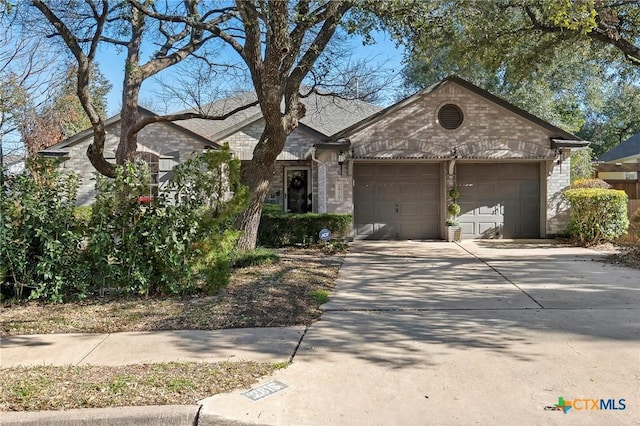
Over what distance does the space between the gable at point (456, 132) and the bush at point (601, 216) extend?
6.38 feet

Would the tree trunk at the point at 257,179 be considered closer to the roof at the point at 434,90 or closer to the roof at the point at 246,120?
the roof at the point at 434,90

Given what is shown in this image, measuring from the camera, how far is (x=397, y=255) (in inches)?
453

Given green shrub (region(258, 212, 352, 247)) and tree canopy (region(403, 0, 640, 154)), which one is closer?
→ tree canopy (region(403, 0, 640, 154))

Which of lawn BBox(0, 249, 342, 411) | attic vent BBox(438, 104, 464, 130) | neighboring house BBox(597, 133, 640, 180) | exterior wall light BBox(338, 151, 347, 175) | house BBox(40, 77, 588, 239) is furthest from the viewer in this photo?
neighboring house BBox(597, 133, 640, 180)

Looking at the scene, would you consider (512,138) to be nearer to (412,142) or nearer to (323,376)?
(412,142)

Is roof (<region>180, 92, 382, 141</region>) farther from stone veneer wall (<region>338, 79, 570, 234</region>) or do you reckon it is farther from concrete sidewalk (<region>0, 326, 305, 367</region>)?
concrete sidewalk (<region>0, 326, 305, 367</region>)

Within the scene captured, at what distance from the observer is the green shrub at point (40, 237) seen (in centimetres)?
609

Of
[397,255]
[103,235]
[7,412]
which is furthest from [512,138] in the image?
[7,412]

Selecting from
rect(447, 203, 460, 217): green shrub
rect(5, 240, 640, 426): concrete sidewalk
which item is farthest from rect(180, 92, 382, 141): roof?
rect(5, 240, 640, 426): concrete sidewalk

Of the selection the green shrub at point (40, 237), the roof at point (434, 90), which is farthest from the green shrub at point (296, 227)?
the green shrub at point (40, 237)

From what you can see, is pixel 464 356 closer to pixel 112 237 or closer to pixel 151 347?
pixel 151 347

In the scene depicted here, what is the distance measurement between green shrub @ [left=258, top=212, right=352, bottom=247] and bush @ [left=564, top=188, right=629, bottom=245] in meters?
6.48

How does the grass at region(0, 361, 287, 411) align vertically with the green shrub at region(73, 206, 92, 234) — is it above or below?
below

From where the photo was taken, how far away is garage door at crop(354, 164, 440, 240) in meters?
14.8
